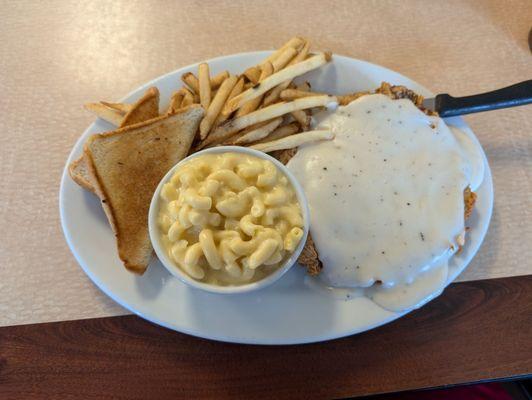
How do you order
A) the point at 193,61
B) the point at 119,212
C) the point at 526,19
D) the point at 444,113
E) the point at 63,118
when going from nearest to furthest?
the point at 119,212 → the point at 444,113 → the point at 63,118 → the point at 193,61 → the point at 526,19

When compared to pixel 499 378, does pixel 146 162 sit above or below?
above

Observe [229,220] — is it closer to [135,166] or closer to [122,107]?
[135,166]

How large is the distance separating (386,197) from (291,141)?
36 centimetres

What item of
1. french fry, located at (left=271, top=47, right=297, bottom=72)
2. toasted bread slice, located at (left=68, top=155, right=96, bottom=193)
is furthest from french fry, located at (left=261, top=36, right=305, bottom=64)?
toasted bread slice, located at (left=68, top=155, right=96, bottom=193)

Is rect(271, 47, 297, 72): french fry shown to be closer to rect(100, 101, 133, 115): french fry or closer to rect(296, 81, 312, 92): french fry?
rect(296, 81, 312, 92): french fry

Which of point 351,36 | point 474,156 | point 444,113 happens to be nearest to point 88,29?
point 351,36

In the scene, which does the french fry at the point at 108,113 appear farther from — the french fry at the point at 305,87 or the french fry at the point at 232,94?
the french fry at the point at 305,87

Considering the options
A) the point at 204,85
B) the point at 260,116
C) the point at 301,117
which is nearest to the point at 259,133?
the point at 260,116

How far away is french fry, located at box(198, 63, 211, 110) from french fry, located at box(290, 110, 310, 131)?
305mm

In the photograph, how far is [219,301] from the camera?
1.26 m

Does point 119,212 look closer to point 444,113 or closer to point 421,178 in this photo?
point 421,178

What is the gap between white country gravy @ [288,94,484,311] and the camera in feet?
4.15

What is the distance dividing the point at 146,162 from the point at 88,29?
0.98m

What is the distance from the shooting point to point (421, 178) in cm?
135
